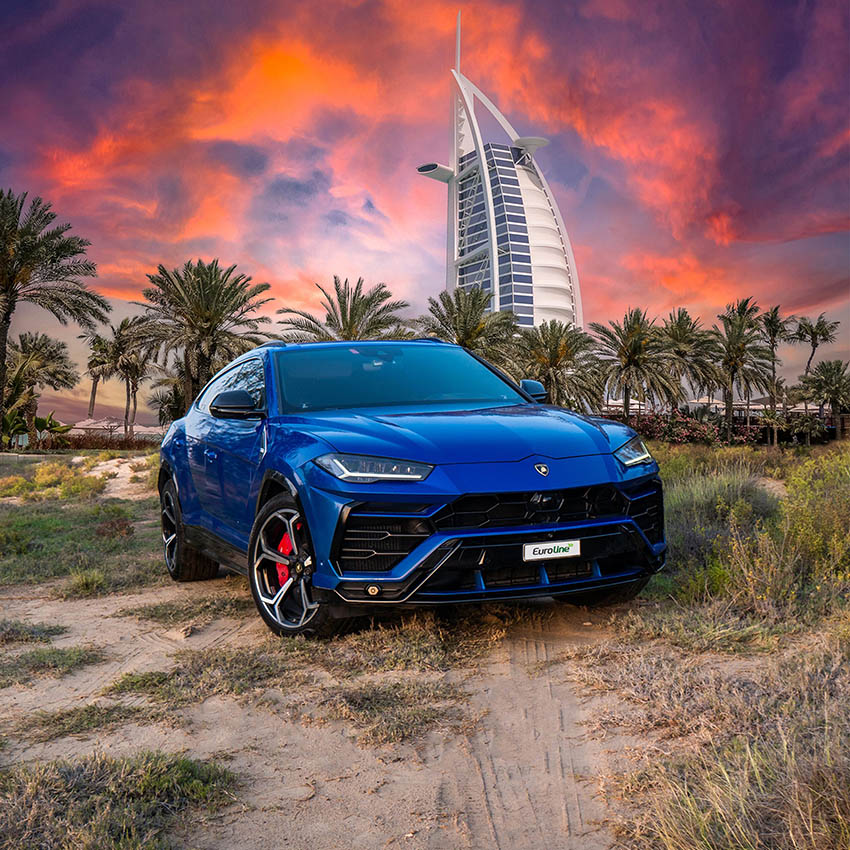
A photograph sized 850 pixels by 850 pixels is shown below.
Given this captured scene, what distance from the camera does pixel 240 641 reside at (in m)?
4.58

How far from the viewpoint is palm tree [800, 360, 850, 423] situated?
67000 mm

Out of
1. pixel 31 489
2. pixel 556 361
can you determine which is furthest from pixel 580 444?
pixel 556 361

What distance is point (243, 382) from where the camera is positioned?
588 cm

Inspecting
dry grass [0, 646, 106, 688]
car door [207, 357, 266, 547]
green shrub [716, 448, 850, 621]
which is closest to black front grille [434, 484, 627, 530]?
green shrub [716, 448, 850, 621]

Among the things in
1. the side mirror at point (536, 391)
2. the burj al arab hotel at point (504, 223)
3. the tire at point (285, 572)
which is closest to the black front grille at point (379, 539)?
the tire at point (285, 572)

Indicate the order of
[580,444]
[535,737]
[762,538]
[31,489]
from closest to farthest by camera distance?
[535,737] < [580,444] < [762,538] < [31,489]

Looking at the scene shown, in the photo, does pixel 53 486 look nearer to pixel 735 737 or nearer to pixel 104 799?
pixel 104 799

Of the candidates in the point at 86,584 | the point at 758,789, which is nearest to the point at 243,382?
the point at 86,584

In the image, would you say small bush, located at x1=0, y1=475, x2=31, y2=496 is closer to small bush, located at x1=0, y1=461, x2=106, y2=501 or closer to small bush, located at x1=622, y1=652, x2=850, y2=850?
small bush, located at x1=0, y1=461, x2=106, y2=501

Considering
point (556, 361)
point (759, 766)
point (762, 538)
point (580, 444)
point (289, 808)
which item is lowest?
point (289, 808)

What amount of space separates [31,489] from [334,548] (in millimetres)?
15050

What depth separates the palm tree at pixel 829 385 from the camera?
6700 centimetres

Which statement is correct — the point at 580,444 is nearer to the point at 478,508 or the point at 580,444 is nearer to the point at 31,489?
the point at 478,508

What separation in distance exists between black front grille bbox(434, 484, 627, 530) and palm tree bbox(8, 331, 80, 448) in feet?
140
